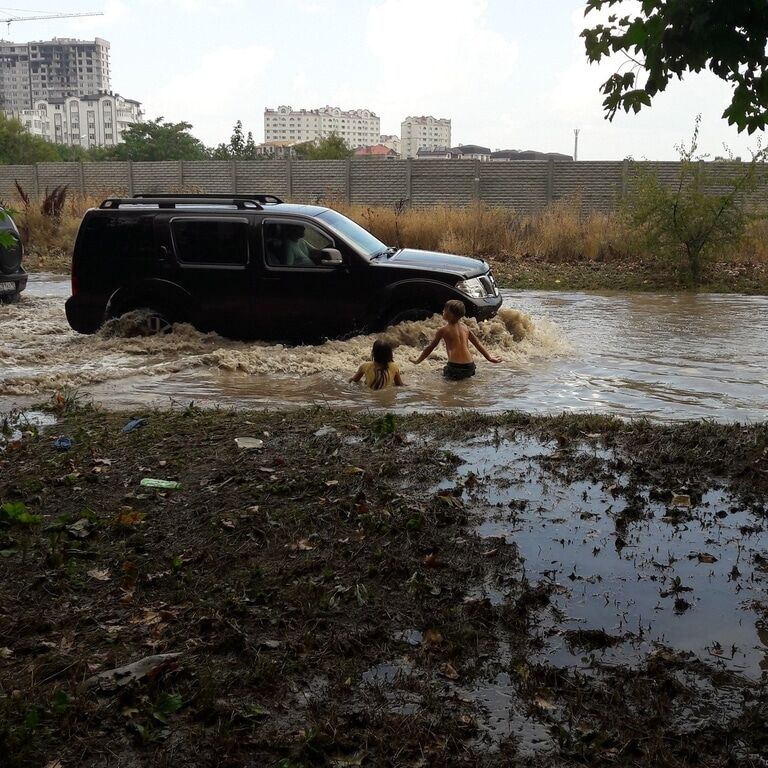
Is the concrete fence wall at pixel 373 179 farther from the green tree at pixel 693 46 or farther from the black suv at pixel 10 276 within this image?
the green tree at pixel 693 46

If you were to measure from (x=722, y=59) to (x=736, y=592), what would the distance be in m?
2.63

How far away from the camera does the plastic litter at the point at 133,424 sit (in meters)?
7.73

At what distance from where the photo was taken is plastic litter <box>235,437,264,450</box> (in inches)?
275

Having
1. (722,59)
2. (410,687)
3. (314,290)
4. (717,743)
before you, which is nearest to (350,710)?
→ (410,687)

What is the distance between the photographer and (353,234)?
464 inches

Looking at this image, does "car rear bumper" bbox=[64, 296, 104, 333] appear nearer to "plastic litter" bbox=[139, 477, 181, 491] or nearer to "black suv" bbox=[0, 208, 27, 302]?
"black suv" bbox=[0, 208, 27, 302]

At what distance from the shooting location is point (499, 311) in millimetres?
12133

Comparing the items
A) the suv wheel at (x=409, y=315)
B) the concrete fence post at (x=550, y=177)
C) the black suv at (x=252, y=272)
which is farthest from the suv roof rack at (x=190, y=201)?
the concrete fence post at (x=550, y=177)

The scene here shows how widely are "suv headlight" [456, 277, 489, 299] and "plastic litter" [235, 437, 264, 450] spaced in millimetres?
4603

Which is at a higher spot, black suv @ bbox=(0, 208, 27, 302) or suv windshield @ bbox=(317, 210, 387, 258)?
suv windshield @ bbox=(317, 210, 387, 258)

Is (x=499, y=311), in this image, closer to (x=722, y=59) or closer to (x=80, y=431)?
(x=80, y=431)

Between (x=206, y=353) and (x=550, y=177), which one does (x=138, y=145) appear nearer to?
(x=550, y=177)

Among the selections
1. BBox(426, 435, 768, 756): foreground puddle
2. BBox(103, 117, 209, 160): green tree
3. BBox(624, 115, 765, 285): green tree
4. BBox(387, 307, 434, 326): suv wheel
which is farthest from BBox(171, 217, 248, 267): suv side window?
BBox(103, 117, 209, 160): green tree

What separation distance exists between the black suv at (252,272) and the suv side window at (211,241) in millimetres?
12
